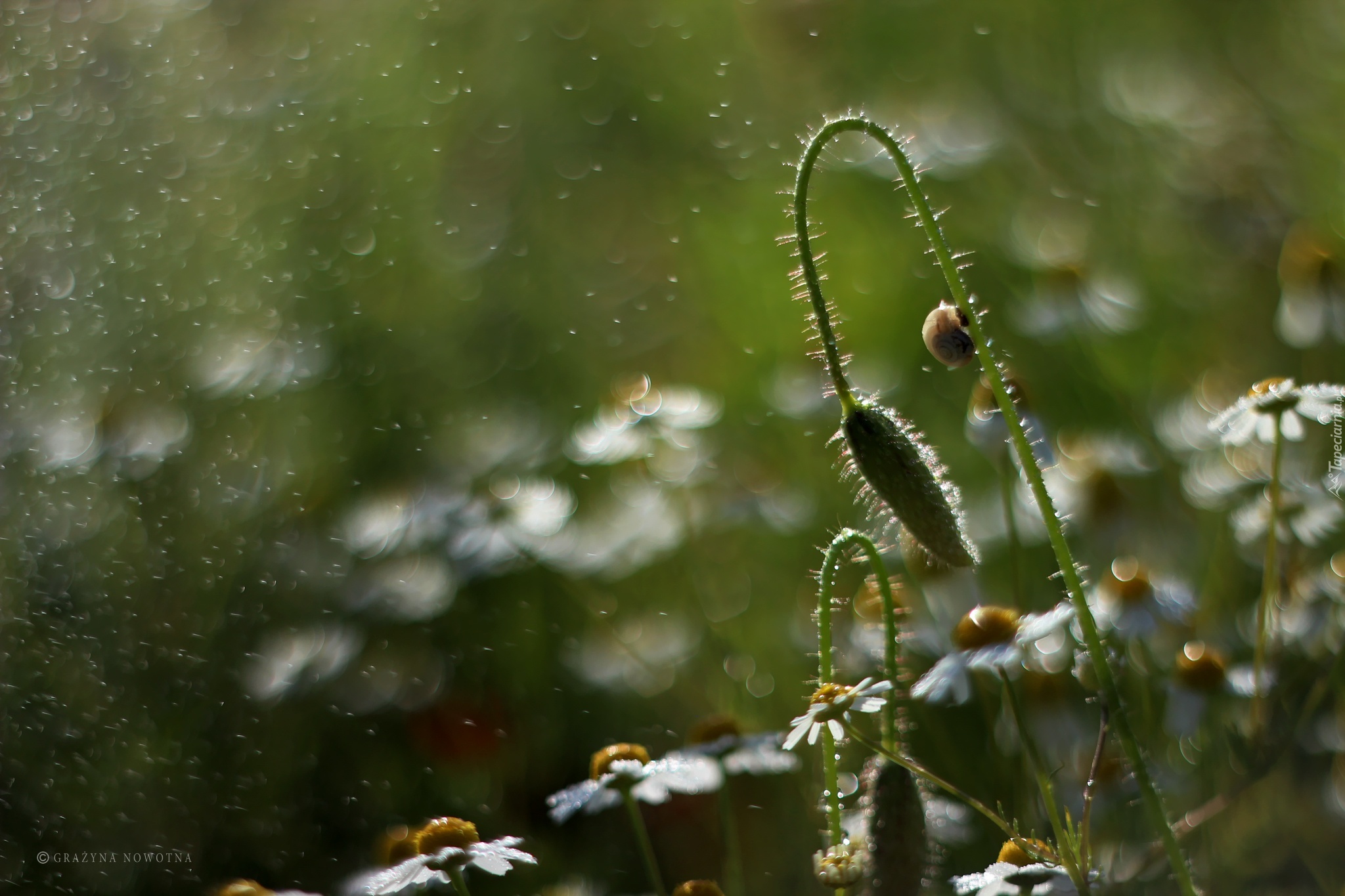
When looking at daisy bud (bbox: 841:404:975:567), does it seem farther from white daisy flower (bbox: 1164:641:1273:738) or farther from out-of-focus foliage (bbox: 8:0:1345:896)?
white daisy flower (bbox: 1164:641:1273:738)

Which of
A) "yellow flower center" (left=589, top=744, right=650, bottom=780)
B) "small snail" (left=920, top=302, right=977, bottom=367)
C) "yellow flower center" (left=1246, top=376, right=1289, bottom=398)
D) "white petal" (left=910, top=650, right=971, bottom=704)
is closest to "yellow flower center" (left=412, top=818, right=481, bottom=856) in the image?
"yellow flower center" (left=589, top=744, right=650, bottom=780)

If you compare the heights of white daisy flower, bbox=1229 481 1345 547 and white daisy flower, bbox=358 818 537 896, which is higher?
white daisy flower, bbox=1229 481 1345 547

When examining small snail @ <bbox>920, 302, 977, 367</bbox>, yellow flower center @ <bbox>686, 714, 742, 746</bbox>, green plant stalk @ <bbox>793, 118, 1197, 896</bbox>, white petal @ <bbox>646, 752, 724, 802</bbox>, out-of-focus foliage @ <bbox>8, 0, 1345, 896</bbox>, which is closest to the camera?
green plant stalk @ <bbox>793, 118, 1197, 896</bbox>

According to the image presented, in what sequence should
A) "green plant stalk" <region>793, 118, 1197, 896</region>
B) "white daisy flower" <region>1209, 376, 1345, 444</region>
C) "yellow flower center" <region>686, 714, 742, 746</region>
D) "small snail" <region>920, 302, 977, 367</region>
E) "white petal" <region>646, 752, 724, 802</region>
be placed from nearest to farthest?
"green plant stalk" <region>793, 118, 1197, 896</region>, "small snail" <region>920, 302, 977, 367</region>, "white petal" <region>646, 752, 724, 802</region>, "white daisy flower" <region>1209, 376, 1345, 444</region>, "yellow flower center" <region>686, 714, 742, 746</region>

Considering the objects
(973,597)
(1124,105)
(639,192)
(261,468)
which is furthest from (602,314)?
(973,597)

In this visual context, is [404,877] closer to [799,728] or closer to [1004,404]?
[799,728]

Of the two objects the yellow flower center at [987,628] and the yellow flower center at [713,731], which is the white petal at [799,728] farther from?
the yellow flower center at [713,731]

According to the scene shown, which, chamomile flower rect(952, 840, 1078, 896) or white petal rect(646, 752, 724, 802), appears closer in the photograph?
chamomile flower rect(952, 840, 1078, 896)
